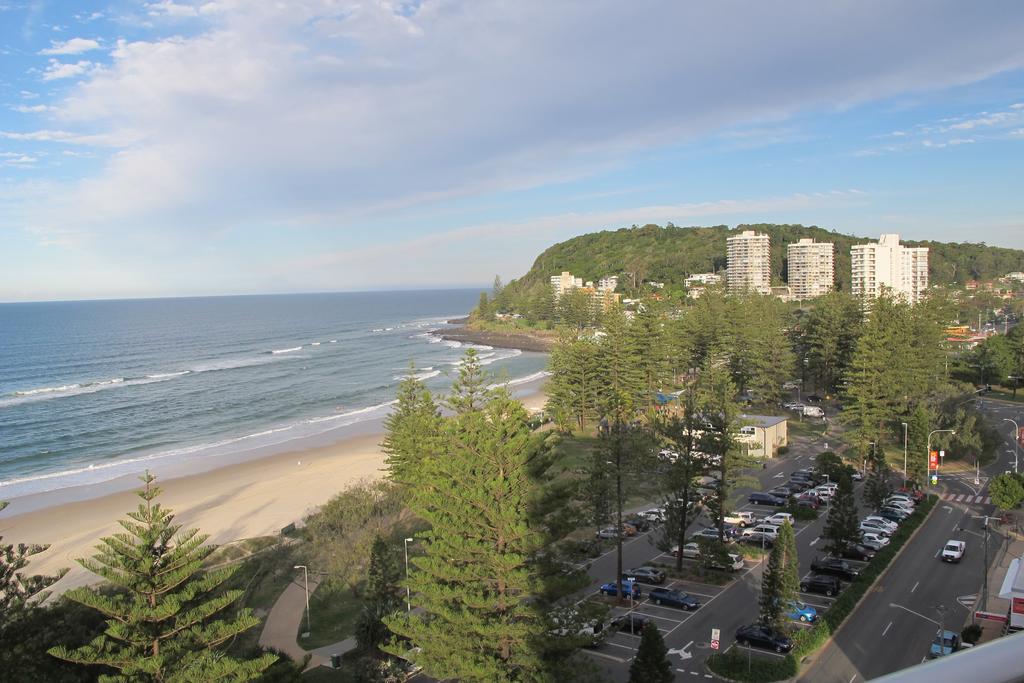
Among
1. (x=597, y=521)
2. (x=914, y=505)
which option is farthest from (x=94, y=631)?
(x=914, y=505)

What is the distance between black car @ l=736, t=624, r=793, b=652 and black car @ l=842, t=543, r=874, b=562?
6400 mm

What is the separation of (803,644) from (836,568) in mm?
5112

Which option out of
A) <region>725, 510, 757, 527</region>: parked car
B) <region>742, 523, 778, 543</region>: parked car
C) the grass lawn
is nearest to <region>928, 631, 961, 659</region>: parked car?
<region>742, 523, 778, 543</region>: parked car

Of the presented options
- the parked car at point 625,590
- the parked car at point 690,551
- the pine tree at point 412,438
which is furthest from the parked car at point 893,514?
the pine tree at point 412,438

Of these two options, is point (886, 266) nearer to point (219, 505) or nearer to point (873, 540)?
point (873, 540)

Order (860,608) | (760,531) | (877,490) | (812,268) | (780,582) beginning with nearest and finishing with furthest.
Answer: (780,582), (860,608), (760,531), (877,490), (812,268)

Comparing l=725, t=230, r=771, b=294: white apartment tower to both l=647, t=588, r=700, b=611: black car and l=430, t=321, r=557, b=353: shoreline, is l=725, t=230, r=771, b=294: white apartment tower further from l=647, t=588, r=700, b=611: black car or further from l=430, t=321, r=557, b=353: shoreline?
l=647, t=588, r=700, b=611: black car

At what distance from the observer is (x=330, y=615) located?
19625 mm

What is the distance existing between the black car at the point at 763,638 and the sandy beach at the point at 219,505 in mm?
18432

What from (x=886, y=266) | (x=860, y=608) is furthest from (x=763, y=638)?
(x=886, y=266)

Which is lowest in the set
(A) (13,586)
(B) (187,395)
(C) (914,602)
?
(C) (914,602)

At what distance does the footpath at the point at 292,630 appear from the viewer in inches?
678

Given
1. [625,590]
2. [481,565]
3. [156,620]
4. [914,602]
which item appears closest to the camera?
[156,620]

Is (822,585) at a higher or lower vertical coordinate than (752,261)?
lower
